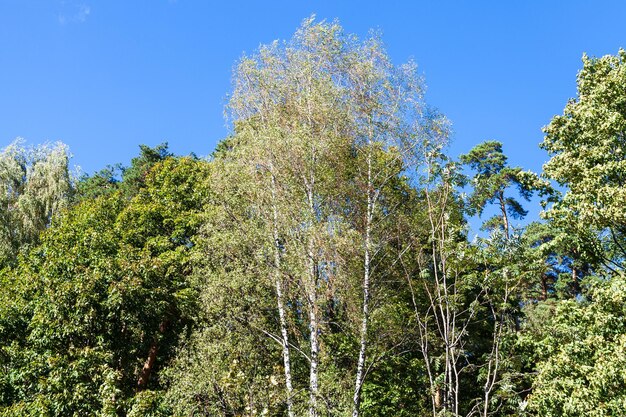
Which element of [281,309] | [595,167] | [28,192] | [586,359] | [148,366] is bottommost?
[586,359]

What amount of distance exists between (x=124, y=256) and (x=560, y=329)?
1226 cm

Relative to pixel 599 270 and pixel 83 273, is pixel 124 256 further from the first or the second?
pixel 599 270

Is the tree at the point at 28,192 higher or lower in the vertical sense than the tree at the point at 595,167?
higher

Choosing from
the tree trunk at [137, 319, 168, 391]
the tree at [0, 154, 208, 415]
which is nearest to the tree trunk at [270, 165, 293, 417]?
the tree at [0, 154, 208, 415]

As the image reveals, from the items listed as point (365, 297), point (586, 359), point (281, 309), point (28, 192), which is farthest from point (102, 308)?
point (28, 192)

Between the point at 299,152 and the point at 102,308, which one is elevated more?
the point at 299,152

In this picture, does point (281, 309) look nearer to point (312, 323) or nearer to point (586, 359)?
point (312, 323)

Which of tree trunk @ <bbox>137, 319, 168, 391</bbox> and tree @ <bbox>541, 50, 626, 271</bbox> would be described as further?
tree trunk @ <bbox>137, 319, 168, 391</bbox>

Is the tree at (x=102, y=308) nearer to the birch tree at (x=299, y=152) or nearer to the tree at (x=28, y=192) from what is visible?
the tree at (x=28, y=192)

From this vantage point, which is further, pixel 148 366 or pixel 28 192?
pixel 28 192

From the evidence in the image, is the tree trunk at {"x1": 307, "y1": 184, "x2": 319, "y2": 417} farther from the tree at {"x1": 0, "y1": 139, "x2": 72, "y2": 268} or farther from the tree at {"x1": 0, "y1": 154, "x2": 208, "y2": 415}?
the tree at {"x1": 0, "y1": 139, "x2": 72, "y2": 268}

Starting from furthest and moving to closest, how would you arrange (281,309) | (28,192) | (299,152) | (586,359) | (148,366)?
(28,192), (148,366), (299,152), (281,309), (586,359)

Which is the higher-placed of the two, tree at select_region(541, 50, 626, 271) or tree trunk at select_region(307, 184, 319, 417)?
tree at select_region(541, 50, 626, 271)

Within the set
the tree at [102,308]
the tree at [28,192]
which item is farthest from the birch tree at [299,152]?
the tree at [28,192]
